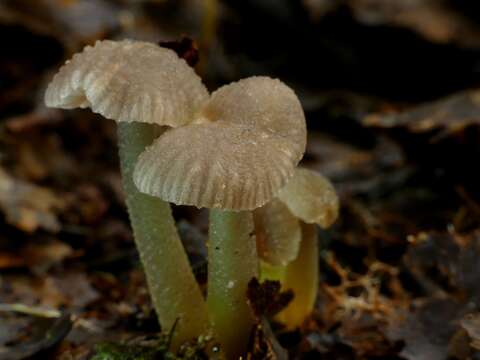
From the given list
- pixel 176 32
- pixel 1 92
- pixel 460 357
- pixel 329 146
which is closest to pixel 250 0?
pixel 176 32

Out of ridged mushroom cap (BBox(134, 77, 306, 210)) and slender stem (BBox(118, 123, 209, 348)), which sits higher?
ridged mushroom cap (BBox(134, 77, 306, 210))

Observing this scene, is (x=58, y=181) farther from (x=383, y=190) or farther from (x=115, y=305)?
(x=383, y=190)

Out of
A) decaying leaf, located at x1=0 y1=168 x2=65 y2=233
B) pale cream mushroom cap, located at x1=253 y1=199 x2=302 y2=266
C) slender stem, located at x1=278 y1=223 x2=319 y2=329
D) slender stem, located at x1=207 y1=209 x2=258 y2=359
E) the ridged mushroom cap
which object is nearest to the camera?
the ridged mushroom cap

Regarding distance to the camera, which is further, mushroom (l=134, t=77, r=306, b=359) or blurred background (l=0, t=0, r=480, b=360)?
blurred background (l=0, t=0, r=480, b=360)

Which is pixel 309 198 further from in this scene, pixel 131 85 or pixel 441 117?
pixel 441 117

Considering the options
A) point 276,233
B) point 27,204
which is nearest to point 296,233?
point 276,233

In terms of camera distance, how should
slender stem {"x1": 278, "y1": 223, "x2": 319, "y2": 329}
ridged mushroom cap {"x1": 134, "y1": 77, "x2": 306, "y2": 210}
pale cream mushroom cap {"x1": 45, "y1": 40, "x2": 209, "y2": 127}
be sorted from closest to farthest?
1. ridged mushroom cap {"x1": 134, "y1": 77, "x2": 306, "y2": 210}
2. pale cream mushroom cap {"x1": 45, "y1": 40, "x2": 209, "y2": 127}
3. slender stem {"x1": 278, "y1": 223, "x2": 319, "y2": 329}

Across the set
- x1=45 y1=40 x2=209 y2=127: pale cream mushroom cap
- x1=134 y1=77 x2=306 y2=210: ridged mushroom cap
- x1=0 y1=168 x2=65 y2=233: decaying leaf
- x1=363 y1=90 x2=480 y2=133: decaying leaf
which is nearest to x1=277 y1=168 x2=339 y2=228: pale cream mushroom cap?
x1=134 y1=77 x2=306 y2=210: ridged mushroom cap

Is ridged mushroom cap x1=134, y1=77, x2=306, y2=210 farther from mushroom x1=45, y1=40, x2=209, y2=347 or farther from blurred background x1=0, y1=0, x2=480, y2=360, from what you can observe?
blurred background x1=0, y1=0, x2=480, y2=360
